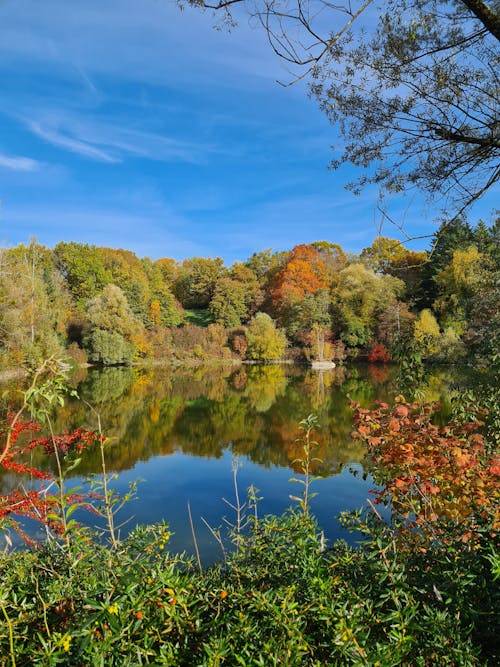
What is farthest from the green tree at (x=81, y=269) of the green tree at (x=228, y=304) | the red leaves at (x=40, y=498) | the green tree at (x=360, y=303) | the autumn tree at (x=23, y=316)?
the red leaves at (x=40, y=498)

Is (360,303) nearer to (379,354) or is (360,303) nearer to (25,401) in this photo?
(379,354)

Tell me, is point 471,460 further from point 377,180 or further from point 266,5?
point 266,5

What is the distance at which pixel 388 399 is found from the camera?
616 inches

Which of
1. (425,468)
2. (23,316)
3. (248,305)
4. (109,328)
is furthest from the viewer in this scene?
(248,305)

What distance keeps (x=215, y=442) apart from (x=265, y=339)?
23330 millimetres

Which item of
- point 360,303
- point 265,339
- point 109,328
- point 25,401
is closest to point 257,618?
point 25,401

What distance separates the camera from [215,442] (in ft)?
38.8

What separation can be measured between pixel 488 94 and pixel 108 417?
13.7 metres

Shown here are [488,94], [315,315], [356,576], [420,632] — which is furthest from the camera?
[315,315]

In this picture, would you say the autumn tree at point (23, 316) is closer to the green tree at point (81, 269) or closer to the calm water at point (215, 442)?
the calm water at point (215, 442)

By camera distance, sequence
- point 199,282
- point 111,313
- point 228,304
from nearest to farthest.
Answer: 1. point 111,313
2. point 228,304
3. point 199,282

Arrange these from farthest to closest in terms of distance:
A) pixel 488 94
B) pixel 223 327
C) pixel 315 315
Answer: pixel 223 327, pixel 315 315, pixel 488 94

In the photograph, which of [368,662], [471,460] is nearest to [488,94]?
[471,460]

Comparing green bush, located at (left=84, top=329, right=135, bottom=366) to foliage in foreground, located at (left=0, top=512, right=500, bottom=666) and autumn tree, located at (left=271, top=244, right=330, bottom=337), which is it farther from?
foliage in foreground, located at (left=0, top=512, right=500, bottom=666)
